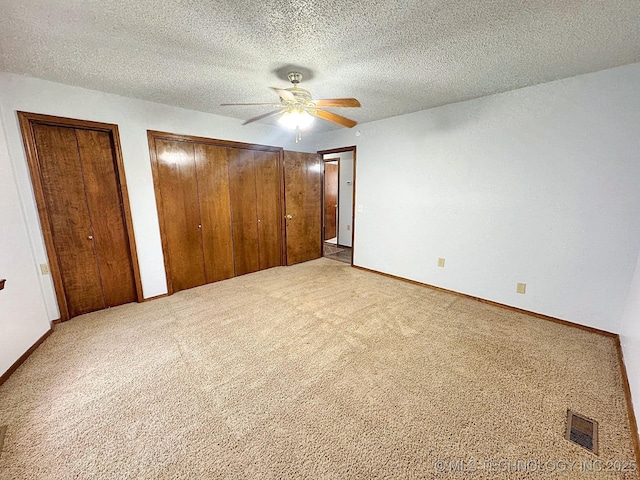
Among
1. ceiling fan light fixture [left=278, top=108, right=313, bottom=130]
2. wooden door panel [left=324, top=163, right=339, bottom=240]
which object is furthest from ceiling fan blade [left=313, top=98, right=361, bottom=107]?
wooden door panel [left=324, top=163, right=339, bottom=240]

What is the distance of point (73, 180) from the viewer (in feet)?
8.60

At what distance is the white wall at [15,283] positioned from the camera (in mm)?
1923

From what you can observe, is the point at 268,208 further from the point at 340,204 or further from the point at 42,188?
the point at 42,188

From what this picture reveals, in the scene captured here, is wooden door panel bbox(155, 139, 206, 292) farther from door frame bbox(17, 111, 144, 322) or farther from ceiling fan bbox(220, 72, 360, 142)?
ceiling fan bbox(220, 72, 360, 142)

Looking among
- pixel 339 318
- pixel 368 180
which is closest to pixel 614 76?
pixel 368 180

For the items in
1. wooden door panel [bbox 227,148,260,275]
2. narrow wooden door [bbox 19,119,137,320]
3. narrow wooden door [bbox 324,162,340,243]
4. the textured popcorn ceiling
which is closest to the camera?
the textured popcorn ceiling

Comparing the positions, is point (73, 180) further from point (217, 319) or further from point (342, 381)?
point (342, 381)

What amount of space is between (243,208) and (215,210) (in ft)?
1.44

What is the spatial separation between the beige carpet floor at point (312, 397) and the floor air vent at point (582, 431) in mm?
39

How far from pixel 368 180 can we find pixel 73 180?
11.9 ft

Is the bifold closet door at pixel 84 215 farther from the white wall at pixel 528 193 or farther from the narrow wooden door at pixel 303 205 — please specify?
the white wall at pixel 528 193

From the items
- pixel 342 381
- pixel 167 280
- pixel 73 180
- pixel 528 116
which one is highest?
pixel 528 116

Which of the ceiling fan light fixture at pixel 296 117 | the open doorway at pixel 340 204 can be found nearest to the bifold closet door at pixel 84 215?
the ceiling fan light fixture at pixel 296 117

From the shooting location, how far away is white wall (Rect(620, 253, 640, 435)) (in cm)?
155
